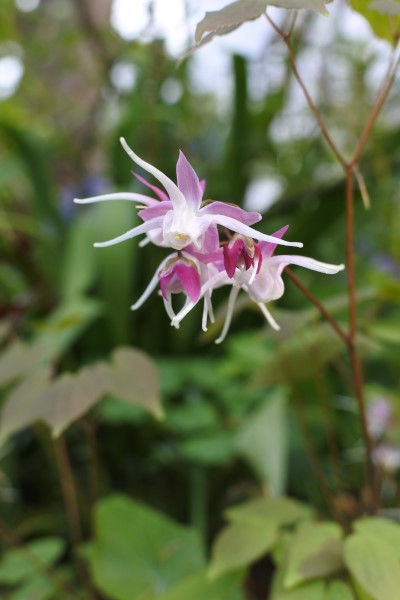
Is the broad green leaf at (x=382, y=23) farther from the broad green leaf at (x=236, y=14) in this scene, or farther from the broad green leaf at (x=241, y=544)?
the broad green leaf at (x=241, y=544)

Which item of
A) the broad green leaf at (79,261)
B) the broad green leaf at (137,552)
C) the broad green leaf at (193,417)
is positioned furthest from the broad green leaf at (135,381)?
the broad green leaf at (79,261)

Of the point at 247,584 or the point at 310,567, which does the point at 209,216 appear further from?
the point at 247,584

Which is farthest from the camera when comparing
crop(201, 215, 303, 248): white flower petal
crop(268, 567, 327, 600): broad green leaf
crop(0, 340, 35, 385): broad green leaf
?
crop(0, 340, 35, 385): broad green leaf

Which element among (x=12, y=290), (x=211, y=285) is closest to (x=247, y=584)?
(x=211, y=285)

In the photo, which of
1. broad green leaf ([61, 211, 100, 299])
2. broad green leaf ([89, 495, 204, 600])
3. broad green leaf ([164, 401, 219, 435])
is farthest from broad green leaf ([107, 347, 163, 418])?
broad green leaf ([61, 211, 100, 299])

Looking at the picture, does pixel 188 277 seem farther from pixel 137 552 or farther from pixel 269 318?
pixel 137 552

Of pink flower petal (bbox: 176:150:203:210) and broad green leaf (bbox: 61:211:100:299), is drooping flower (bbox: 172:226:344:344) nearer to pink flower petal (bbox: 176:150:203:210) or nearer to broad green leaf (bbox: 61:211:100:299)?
pink flower petal (bbox: 176:150:203:210)

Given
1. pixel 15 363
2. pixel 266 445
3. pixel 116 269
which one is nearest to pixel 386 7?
pixel 15 363

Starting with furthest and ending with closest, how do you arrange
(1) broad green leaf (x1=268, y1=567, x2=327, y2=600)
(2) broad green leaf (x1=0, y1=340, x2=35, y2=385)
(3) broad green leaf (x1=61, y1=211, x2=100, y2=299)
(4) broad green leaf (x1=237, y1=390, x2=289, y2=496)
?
1. (3) broad green leaf (x1=61, y1=211, x2=100, y2=299)
2. (4) broad green leaf (x1=237, y1=390, x2=289, y2=496)
3. (2) broad green leaf (x1=0, y1=340, x2=35, y2=385)
4. (1) broad green leaf (x1=268, y1=567, x2=327, y2=600)
